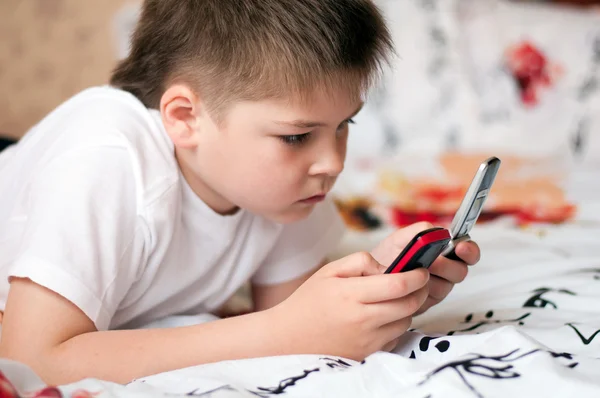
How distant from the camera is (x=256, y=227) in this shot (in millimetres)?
1040

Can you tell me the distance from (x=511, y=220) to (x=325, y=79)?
74 centimetres

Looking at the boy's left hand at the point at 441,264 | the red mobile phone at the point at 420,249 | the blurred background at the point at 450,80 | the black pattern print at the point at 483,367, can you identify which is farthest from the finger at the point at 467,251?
the blurred background at the point at 450,80

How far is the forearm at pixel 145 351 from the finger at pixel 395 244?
24cm

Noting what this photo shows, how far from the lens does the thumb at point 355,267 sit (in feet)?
2.39

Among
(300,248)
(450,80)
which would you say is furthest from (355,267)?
(450,80)

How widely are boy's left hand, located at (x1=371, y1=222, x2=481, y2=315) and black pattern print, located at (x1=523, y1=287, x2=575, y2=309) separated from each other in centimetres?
11

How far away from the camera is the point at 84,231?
30.0 inches

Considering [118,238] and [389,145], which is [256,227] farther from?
[389,145]

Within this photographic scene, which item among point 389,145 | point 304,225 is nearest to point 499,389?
point 304,225

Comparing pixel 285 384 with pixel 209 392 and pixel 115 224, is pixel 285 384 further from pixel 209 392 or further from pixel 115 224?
pixel 115 224

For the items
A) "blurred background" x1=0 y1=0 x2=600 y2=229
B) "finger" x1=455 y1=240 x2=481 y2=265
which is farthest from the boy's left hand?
"blurred background" x1=0 y1=0 x2=600 y2=229

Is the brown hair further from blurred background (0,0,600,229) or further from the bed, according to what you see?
blurred background (0,0,600,229)

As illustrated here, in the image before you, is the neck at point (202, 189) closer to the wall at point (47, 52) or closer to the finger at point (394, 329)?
the finger at point (394, 329)

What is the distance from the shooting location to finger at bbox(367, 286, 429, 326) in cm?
72
